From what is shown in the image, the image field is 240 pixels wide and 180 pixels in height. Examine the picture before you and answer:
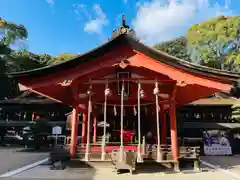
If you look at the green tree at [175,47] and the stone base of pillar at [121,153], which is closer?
the stone base of pillar at [121,153]

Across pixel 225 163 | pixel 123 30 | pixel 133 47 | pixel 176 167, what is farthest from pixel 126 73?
pixel 225 163

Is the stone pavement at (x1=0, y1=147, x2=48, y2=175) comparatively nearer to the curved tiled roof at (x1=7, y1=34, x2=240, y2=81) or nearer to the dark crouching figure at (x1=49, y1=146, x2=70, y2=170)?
the dark crouching figure at (x1=49, y1=146, x2=70, y2=170)

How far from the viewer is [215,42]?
29516 mm

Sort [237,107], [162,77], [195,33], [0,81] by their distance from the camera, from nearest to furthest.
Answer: [162,77]
[237,107]
[0,81]
[195,33]

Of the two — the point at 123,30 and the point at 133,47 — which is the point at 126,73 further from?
the point at 123,30

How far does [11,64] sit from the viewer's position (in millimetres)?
29859

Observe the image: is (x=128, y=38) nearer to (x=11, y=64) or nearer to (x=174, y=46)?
(x=11, y=64)

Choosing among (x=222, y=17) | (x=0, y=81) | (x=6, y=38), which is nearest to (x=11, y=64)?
(x=0, y=81)

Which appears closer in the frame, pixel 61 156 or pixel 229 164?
pixel 61 156

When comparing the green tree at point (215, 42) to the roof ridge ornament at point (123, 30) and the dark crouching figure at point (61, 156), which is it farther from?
the dark crouching figure at point (61, 156)

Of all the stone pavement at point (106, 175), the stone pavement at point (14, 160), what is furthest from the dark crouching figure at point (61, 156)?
the stone pavement at point (14, 160)

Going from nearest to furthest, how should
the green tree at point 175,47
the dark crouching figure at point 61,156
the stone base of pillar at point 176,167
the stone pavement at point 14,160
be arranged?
1. the stone base of pillar at point 176,167
2. the dark crouching figure at point 61,156
3. the stone pavement at point 14,160
4. the green tree at point 175,47

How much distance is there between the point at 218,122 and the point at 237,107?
282 cm

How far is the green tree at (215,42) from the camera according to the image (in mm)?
27773
